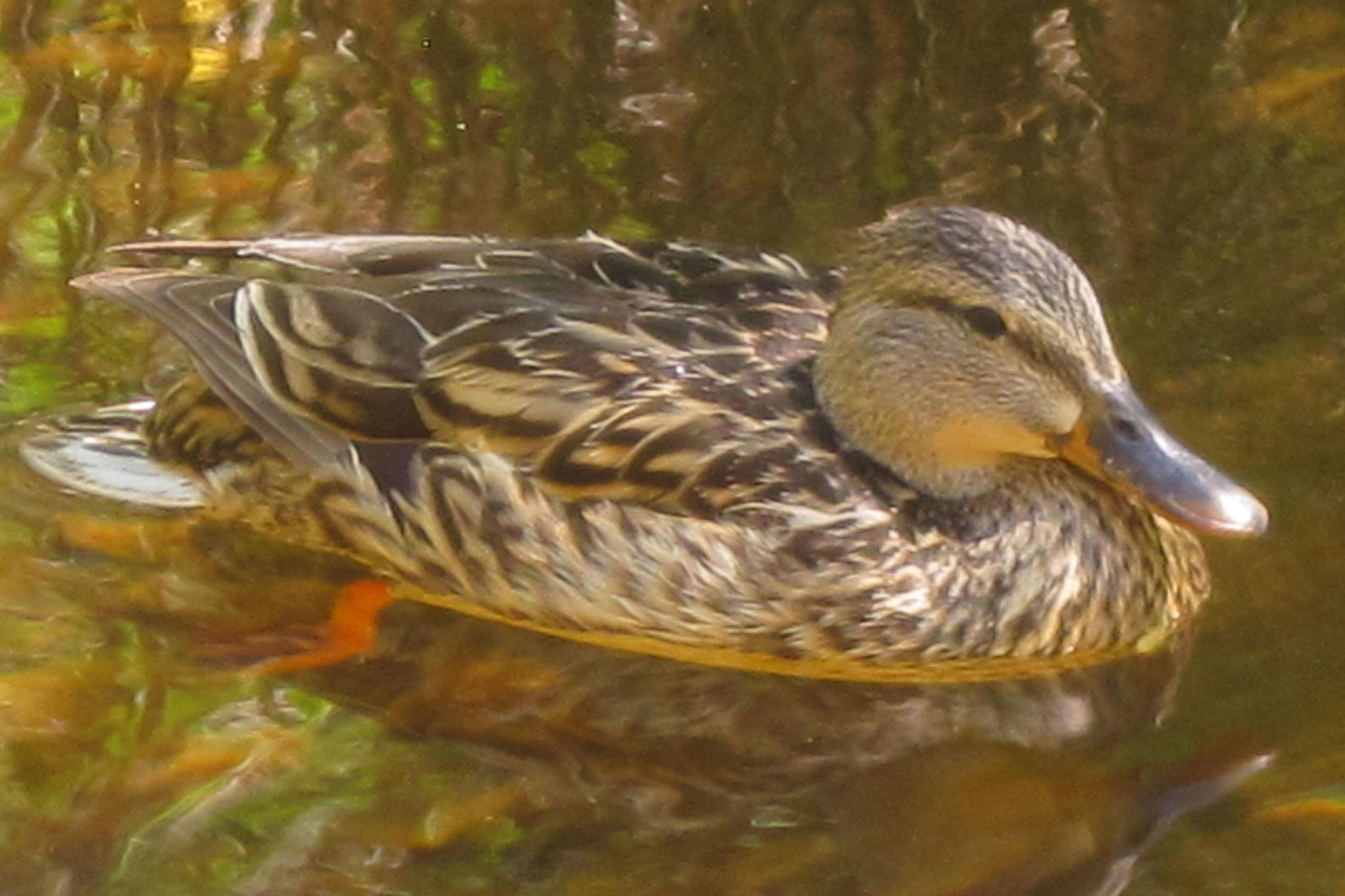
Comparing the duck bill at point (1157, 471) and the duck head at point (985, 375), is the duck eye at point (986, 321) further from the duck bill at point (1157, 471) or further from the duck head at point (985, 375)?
the duck bill at point (1157, 471)

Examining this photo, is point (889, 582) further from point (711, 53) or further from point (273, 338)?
point (711, 53)

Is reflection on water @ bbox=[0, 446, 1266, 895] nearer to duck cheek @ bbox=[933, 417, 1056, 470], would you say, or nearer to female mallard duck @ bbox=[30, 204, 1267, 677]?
female mallard duck @ bbox=[30, 204, 1267, 677]

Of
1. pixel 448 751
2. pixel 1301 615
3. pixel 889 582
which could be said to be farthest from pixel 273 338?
pixel 1301 615

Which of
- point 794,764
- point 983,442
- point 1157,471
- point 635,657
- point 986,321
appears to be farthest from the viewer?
point 635,657

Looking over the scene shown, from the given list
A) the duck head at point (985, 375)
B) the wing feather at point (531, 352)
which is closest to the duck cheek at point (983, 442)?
the duck head at point (985, 375)

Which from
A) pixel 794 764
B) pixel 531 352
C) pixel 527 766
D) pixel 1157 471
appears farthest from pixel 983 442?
pixel 527 766

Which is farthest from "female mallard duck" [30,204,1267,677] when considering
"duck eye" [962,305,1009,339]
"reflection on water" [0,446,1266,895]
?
"reflection on water" [0,446,1266,895]

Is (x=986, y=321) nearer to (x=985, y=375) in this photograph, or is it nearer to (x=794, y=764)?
(x=985, y=375)

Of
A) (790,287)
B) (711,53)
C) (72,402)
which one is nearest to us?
(790,287)
